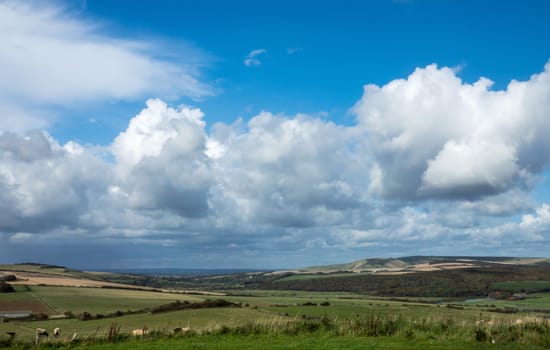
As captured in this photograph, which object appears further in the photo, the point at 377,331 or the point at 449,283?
the point at 449,283

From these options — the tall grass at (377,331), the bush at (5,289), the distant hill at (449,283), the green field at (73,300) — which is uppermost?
the tall grass at (377,331)

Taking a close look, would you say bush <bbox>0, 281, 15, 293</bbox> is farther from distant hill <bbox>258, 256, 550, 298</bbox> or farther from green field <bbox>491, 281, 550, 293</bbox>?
green field <bbox>491, 281, 550, 293</bbox>

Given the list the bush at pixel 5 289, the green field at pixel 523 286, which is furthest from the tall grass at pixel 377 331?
the green field at pixel 523 286

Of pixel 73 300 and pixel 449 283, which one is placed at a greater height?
pixel 73 300

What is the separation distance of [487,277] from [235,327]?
534 ft

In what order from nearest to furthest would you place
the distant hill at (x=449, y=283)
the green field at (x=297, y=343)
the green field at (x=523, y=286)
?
1. the green field at (x=297, y=343)
2. the green field at (x=523, y=286)
3. the distant hill at (x=449, y=283)

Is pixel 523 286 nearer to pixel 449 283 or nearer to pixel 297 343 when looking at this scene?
pixel 449 283

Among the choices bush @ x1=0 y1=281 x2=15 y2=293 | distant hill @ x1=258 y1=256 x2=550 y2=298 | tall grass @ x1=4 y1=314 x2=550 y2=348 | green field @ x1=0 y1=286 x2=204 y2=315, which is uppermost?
tall grass @ x1=4 y1=314 x2=550 y2=348

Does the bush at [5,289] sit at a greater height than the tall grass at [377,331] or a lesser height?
lesser

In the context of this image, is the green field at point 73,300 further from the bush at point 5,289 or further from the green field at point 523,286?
the green field at point 523,286

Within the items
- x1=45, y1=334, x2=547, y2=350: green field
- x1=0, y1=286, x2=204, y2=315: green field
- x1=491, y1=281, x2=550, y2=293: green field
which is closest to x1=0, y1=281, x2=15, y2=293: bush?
x1=0, y1=286, x2=204, y2=315: green field

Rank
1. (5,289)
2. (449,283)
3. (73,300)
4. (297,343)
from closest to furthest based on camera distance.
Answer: (297,343), (73,300), (5,289), (449,283)

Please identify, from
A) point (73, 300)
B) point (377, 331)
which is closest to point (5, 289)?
point (73, 300)

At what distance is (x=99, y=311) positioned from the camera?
7306 cm
